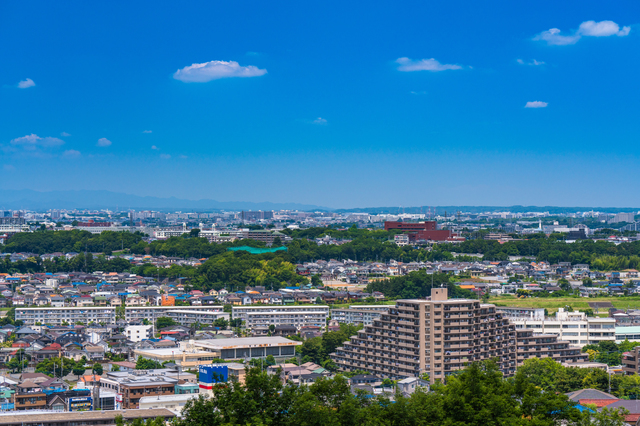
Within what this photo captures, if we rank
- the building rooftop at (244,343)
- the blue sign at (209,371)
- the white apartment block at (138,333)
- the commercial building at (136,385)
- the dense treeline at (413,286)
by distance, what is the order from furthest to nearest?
the dense treeline at (413,286) < the white apartment block at (138,333) < the building rooftop at (244,343) < the blue sign at (209,371) < the commercial building at (136,385)

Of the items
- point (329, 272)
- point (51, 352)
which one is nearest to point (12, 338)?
point (51, 352)

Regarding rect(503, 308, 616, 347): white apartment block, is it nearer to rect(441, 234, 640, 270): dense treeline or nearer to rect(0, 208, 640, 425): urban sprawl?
rect(0, 208, 640, 425): urban sprawl

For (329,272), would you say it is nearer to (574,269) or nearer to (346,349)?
(574,269)

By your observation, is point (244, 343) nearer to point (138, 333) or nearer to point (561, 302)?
point (138, 333)

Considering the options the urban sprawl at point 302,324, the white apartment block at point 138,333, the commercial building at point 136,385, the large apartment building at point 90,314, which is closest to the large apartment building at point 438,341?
the urban sprawl at point 302,324

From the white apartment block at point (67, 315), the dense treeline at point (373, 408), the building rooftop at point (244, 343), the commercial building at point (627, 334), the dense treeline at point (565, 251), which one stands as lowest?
the white apartment block at point (67, 315)

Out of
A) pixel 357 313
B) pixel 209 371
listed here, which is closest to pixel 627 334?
pixel 357 313

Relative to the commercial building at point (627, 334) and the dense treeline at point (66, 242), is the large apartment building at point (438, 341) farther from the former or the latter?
the dense treeline at point (66, 242)
